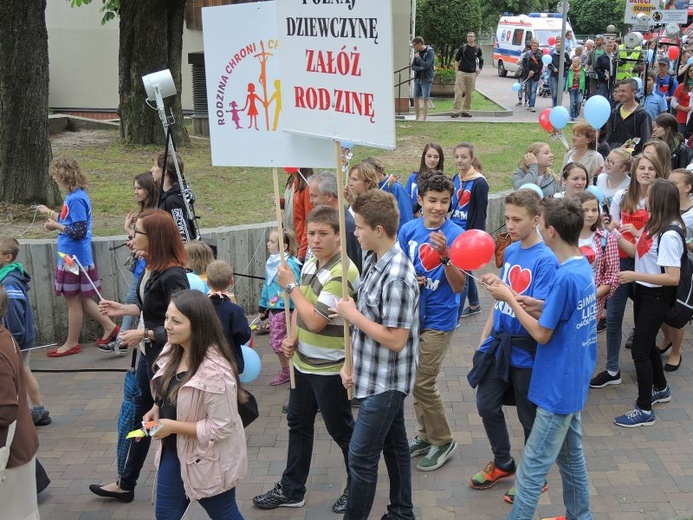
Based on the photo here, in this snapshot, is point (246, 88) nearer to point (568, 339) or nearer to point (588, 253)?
point (568, 339)

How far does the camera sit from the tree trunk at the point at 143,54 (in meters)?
13.0

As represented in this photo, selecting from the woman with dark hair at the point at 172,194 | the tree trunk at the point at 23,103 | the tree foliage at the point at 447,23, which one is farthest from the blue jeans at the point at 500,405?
the tree foliage at the point at 447,23

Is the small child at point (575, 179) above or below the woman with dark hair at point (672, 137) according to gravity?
below

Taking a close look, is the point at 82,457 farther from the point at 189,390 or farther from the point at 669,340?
the point at 669,340

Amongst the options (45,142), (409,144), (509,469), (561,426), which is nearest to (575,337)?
(561,426)

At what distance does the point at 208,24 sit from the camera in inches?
190

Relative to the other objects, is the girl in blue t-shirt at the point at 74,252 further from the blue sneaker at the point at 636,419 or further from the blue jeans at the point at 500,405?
the blue sneaker at the point at 636,419

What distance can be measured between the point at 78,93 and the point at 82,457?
16.3 meters

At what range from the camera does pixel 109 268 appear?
306 inches

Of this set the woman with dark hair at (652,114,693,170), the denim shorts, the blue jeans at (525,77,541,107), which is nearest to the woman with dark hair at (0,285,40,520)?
the woman with dark hair at (652,114,693,170)

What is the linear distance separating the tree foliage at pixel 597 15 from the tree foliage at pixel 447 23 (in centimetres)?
3504

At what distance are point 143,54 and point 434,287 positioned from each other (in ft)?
31.2

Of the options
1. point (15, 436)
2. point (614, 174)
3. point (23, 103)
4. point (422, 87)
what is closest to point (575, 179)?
point (614, 174)

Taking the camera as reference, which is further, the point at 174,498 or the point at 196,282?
the point at 196,282
